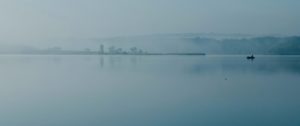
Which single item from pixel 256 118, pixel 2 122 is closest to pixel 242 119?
pixel 256 118

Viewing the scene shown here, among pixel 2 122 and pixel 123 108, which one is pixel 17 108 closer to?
pixel 2 122

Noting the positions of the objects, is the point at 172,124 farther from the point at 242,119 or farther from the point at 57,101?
the point at 57,101

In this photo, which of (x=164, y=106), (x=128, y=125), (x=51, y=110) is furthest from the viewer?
(x=164, y=106)

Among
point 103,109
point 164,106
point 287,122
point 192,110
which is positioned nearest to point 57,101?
point 103,109

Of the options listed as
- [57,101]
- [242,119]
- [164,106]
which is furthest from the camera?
[57,101]

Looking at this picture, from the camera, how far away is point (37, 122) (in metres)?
6.61

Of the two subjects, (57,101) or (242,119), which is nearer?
(242,119)

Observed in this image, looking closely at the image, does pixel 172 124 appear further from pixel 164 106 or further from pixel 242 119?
pixel 164 106

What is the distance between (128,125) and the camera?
649 cm

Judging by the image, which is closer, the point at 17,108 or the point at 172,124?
the point at 172,124

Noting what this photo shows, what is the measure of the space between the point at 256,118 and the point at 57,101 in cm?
450

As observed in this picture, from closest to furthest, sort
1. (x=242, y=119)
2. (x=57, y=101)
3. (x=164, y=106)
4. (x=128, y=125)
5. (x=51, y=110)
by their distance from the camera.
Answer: (x=128, y=125)
(x=242, y=119)
(x=51, y=110)
(x=164, y=106)
(x=57, y=101)

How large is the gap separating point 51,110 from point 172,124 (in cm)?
265

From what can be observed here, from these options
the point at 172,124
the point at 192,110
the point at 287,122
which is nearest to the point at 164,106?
the point at 192,110
